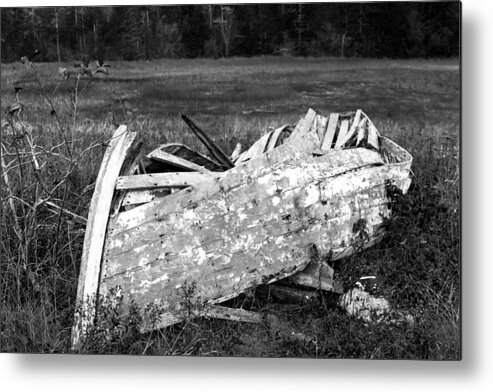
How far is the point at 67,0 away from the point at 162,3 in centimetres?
59

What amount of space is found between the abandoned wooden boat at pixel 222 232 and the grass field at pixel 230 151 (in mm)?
151

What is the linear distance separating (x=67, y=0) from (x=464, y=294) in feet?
9.69

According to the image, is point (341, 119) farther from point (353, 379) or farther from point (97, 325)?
point (97, 325)

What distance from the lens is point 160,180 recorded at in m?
4.84

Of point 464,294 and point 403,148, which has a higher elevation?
point 403,148

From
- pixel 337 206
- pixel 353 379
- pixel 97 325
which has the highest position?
pixel 337 206

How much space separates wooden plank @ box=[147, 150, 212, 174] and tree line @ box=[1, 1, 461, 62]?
0.59 metres

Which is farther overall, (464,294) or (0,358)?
(0,358)

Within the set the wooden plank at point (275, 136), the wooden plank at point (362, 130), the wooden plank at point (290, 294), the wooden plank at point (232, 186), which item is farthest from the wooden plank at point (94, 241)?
the wooden plank at point (362, 130)

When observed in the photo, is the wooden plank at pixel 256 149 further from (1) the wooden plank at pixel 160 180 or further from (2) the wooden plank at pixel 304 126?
(1) the wooden plank at pixel 160 180

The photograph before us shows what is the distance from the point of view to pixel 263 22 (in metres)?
4.89

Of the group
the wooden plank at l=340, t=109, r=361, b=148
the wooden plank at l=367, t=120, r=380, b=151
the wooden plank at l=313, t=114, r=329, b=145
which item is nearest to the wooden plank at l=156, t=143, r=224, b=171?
the wooden plank at l=313, t=114, r=329, b=145

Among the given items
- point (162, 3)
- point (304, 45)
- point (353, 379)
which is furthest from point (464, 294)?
point (162, 3)

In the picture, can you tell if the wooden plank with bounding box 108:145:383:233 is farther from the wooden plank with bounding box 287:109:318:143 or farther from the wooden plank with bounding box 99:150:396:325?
the wooden plank with bounding box 287:109:318:143
